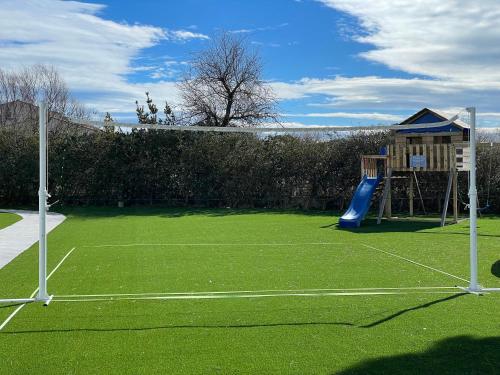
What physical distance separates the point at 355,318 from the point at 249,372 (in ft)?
6.05

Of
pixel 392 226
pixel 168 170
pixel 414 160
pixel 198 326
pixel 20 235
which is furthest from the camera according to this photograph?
pixel 168 170

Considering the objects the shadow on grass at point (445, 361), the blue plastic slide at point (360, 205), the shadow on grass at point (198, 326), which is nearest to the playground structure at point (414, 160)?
the blue plastic slide at point (360, 205)

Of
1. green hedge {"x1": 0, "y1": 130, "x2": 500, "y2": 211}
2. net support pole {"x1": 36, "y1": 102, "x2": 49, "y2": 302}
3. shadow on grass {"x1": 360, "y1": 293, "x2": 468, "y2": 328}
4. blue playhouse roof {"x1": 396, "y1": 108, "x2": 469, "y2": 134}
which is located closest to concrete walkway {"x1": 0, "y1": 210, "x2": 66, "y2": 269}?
net support pole {"x1": 36, "y1": 102, "x2": 49, "y2": 302}

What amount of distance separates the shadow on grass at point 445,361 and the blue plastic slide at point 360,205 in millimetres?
10849

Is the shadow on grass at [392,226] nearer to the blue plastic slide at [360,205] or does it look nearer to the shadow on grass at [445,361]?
the blue plastic slide at [360,205]

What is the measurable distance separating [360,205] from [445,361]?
12330 mm

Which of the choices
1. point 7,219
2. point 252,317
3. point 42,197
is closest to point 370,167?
point 7,219

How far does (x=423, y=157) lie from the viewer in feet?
53.7

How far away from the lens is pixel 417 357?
4645 mm

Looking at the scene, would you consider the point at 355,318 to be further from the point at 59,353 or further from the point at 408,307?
the point at 59,353

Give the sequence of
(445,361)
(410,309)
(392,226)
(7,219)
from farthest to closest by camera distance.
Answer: (7,219) → (392,226) → (410,309) → (445,361)

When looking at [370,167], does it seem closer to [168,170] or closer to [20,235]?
[168,170]

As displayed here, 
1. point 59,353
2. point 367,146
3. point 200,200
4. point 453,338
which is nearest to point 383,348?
point 453,338

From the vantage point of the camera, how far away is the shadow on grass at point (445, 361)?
435 centimetres
